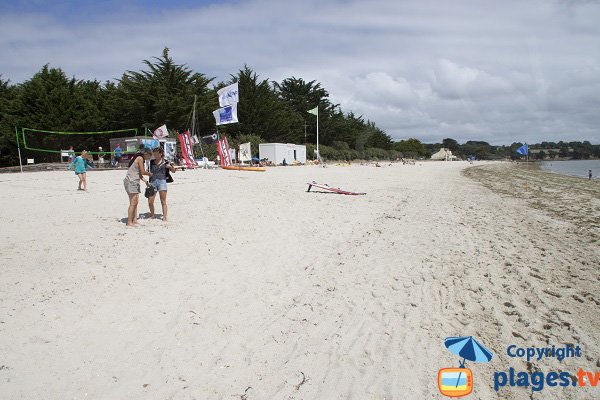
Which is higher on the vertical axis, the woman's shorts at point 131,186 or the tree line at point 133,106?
the tree line at point 133,106

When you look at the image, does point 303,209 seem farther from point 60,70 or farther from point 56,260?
point 60,70

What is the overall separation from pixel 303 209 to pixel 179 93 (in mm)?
30468

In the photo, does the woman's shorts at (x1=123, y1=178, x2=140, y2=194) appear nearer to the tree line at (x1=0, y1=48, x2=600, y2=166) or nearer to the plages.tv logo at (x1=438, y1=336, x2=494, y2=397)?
the plages.tv logo at (x1=438, y1=336, x2=494, y2=397)

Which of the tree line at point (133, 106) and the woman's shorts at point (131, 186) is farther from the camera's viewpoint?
the tree line at point (133, 106)

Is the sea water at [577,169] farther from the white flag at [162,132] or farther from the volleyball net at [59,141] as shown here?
the volleyball net at [59,141]

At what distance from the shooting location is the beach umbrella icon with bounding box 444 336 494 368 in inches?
141

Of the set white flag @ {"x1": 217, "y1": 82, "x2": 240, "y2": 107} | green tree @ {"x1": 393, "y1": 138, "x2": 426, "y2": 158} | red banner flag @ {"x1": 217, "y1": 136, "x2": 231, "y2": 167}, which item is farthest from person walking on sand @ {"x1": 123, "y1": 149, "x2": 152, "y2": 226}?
green tree @ {"x1": 393, "y1": 138, "x2": 426, "y2": 158}

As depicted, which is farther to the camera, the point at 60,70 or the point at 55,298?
the point at 60,70

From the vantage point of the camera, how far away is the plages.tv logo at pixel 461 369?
10.7 ft

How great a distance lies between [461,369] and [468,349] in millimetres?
227

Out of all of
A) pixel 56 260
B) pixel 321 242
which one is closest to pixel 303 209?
pixel 321 242

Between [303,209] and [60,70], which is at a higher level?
[60,70]

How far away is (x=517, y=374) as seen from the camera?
3.44 metres

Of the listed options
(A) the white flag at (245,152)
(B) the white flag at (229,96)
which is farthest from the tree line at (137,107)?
(B) the white flag at (229,96)
